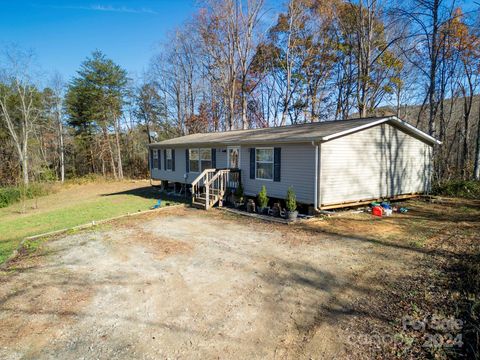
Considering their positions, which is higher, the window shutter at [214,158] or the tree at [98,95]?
the tree at [98,95]

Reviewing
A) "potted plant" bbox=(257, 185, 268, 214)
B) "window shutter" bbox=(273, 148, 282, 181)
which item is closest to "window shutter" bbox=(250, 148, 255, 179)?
"window shutter" bbox=(273, 148, 282, 181)

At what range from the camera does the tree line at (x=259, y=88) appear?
17.0 metres

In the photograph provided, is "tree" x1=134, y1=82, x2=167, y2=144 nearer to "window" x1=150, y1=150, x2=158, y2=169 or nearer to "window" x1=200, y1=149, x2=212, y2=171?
"window" x1=150, y1=150, x2=158, y2=169

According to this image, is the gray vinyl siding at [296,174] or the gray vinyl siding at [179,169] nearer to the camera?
the gray vinyl siding at [296,174]

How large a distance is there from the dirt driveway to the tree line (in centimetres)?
1210

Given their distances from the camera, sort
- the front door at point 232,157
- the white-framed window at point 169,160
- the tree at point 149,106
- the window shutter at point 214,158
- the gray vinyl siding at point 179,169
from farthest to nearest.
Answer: the tree at point 149,106
the white-framed window at point 169,160
the window shutter at point 214,158
the gray vinyl siding at point 179,169
the front door at point 232,157

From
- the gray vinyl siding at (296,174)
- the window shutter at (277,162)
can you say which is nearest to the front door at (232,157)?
the gray vinyl siding at (296,174)

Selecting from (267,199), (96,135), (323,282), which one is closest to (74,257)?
(323,282)

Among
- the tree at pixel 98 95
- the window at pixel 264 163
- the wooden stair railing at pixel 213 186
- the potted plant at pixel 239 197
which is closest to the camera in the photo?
the window at pixel 264 163

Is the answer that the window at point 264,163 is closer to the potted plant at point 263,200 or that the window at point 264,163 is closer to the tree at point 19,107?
the potted plant at point 263,200

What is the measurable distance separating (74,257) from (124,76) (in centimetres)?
2583

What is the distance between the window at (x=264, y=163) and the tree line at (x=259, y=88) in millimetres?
8637

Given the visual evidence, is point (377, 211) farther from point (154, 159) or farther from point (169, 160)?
point (154, 159)

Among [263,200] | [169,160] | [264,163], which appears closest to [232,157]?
[264,163]
